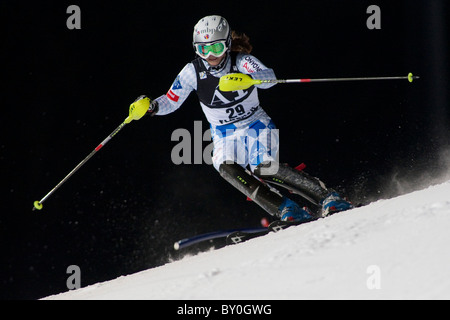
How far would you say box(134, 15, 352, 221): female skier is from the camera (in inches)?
129

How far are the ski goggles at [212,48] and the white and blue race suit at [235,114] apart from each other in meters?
0.08

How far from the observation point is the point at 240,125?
348cm

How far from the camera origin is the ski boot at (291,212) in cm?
322

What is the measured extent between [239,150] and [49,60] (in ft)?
4.63

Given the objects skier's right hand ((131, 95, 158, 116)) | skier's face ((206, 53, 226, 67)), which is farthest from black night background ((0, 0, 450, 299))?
skier's face ((206, 53, 226, 67))

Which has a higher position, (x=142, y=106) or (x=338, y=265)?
(x=142, y=106)

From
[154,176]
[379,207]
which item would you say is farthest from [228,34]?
[154,176]

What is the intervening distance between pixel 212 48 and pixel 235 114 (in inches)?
13.9

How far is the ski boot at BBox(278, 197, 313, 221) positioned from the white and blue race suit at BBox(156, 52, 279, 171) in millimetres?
241

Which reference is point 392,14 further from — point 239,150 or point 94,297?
point 94,297

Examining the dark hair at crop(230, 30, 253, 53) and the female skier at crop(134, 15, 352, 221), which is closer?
the female skier at crop(134, 15, 352, 221)

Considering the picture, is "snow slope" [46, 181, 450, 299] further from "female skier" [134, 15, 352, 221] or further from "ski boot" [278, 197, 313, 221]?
"female skier" [134, 15, 352, 221]

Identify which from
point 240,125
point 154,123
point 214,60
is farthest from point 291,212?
point 154,123

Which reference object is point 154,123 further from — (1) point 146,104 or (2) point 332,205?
(2) point 332,205
